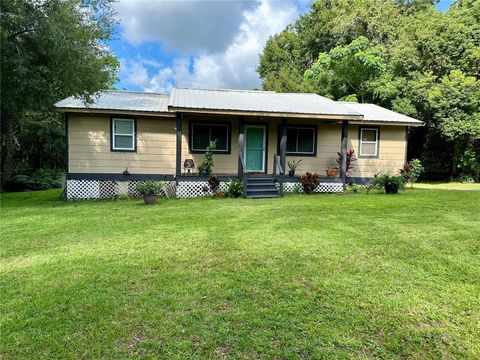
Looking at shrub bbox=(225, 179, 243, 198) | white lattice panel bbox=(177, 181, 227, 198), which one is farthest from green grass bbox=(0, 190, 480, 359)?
white lattice panel bbox=(177, 181, 227, 198)

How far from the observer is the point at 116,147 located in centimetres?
1157

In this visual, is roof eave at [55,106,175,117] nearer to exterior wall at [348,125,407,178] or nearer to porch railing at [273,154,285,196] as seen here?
porch railing at [273,154,285,196]

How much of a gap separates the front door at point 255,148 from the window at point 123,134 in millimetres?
4100

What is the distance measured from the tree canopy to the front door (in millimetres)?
8592

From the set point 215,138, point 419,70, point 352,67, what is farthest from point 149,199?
point 352,67

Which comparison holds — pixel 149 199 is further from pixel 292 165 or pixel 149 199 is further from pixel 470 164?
pixel 470 164

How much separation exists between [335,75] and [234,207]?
17272mm

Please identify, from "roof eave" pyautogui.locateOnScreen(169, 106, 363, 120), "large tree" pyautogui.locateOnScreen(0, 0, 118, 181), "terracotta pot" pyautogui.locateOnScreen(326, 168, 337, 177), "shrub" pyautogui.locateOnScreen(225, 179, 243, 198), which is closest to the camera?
"large tree" pyautogui.locateOnScreen(0, 0, 118, 181)

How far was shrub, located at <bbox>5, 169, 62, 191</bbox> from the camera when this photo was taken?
16391 millimetres

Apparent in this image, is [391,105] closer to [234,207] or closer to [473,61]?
[473,61]

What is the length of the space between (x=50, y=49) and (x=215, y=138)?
5.70 m

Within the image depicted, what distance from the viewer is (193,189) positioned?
36.0 ft

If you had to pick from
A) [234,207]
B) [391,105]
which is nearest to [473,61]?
[391,105]

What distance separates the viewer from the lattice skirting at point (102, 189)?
36.8 ft
